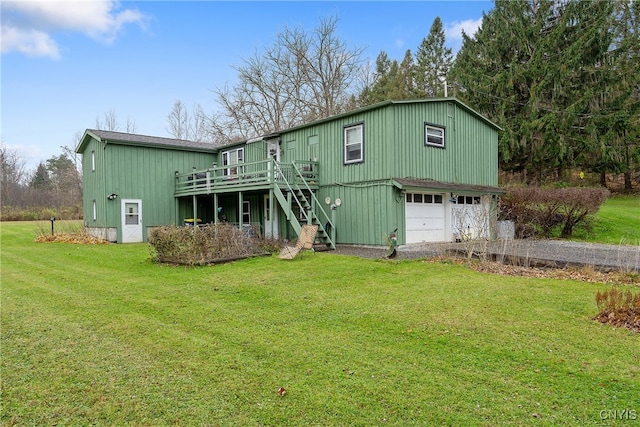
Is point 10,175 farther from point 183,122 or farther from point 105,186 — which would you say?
point 105,186

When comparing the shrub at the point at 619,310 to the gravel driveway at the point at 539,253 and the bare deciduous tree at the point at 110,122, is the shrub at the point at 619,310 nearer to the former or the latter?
the gravel driveway at the point at 539,253

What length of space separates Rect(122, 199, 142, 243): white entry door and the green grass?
19.0m

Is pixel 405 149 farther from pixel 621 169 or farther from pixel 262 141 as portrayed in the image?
pixel 621 169

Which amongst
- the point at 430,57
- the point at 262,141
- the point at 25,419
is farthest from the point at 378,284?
the point at 430,57

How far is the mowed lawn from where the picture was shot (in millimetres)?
3154

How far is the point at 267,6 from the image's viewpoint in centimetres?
1883

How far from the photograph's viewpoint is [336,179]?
15.3m

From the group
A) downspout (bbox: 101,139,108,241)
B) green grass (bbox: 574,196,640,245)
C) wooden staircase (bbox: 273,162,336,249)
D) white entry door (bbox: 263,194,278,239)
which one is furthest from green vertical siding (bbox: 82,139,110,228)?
green grass (bbox: 574,196,640,245)

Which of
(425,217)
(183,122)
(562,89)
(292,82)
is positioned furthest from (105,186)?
(562,89)

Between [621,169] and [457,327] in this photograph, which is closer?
[457,327]

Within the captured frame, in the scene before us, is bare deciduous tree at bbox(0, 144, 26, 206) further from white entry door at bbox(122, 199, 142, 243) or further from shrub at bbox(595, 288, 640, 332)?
shrub at bbox(595, 288, 640, 332)

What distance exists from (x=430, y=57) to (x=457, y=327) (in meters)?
36.3

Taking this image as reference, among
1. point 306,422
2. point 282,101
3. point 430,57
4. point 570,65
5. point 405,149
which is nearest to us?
point 306,422

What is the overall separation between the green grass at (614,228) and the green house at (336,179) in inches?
164
